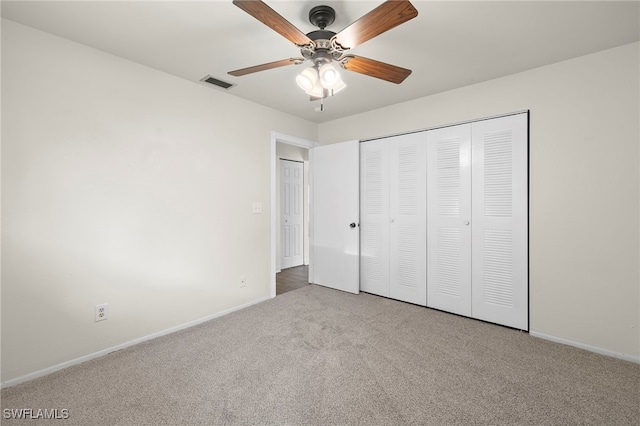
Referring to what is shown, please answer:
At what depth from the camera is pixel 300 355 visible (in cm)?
220

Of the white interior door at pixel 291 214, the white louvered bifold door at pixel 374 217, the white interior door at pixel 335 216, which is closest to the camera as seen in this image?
the white louvered bifold door at pixel 374 217

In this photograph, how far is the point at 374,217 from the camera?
3594 mm

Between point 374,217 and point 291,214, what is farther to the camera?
point 291,214

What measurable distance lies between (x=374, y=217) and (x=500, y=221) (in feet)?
4.47

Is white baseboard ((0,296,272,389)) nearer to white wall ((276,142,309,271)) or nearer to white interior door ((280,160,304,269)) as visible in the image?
white wall ((276,142,309,271))

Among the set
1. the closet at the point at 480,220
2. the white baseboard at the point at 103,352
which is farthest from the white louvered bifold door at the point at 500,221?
the white baseboard at the point at 103,352

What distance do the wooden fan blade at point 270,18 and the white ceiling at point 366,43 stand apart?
0.29 m

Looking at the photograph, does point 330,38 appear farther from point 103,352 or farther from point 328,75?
point 103,352

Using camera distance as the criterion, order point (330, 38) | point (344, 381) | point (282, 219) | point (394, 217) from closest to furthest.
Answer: point (330, 38)
point (344, 381)
point (394, 217)
point (282, 219)

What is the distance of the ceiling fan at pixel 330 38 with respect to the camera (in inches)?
52.0

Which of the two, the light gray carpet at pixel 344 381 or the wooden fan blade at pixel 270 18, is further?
the light gray carpet at pixel 344 381

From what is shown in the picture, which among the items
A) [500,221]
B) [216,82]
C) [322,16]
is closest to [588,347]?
[500,221]

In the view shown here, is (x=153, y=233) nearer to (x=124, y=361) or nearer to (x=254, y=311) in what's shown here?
(x=124, y=361)

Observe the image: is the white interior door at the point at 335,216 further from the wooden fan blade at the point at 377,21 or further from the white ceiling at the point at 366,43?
the wooden fan blade at the point at 377,21
